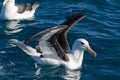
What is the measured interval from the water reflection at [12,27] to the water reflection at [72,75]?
12.4 ft

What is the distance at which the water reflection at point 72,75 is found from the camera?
659 inches

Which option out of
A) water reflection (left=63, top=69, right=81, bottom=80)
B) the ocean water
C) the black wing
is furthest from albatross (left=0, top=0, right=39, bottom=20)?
water reflection (left=63, top=69, right=81, bottom=80)

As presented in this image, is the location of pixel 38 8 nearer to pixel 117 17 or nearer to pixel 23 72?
pixel 117 17

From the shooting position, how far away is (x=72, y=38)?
1975 cm

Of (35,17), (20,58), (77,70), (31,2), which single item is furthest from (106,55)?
(31,2)

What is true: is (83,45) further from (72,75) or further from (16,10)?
(16,10)

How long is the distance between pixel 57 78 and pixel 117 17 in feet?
20.9

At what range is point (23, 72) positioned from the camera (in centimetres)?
1678

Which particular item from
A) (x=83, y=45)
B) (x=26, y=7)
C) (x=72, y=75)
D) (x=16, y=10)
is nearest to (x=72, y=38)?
(x=83, y=45)

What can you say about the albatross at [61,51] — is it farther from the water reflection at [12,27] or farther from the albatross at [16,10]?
the albatross at [16,10]

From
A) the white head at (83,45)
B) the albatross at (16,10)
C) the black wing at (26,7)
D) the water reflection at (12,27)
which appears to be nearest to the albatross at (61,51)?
the white head at (83,45)

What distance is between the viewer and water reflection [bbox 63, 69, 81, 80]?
16.8 meters

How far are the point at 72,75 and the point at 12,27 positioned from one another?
4.81 metres

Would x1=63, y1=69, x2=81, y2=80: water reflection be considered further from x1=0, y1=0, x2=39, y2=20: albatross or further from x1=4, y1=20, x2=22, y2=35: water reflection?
x1=0, y1=0, x2=39, y2=20: albatross
